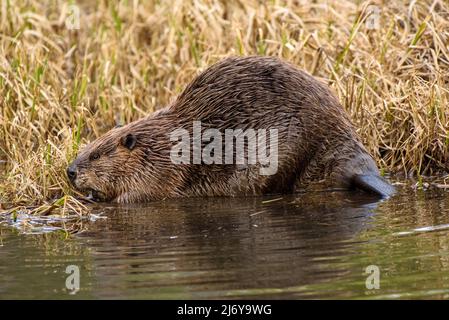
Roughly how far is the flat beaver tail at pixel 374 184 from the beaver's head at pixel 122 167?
117 cm

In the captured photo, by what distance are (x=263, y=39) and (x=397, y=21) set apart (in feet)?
3.13

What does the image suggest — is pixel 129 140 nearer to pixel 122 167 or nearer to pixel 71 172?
pixel 122 167

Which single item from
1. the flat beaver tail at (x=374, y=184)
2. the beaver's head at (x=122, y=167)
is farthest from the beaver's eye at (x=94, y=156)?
the flat beaver tail at (x=374, y=184)

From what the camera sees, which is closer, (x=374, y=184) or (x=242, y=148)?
(x=374, y=184)

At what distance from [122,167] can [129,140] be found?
17 centimetres

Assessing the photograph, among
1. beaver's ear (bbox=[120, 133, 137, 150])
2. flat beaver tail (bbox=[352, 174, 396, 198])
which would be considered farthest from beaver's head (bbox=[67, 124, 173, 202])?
flat beaver tail (bbox=[352, 174, 396, 198])

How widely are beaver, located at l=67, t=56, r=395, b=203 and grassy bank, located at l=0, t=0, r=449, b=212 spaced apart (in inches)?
12.9

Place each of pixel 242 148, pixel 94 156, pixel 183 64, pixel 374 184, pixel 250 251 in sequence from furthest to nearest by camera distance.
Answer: pixel 183 64, pixel 94 156, pixel 242 148, pixel 374 184, pixel 250 251

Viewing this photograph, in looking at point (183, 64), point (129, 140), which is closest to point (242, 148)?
point (129, 140)

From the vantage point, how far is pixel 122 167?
20.9ft

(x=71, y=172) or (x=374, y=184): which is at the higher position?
(x=71, y=172)

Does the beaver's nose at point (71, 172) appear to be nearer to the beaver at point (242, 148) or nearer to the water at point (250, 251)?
the beaver at point (242, 148)

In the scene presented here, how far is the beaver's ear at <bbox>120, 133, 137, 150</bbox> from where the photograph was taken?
632 centimetres
